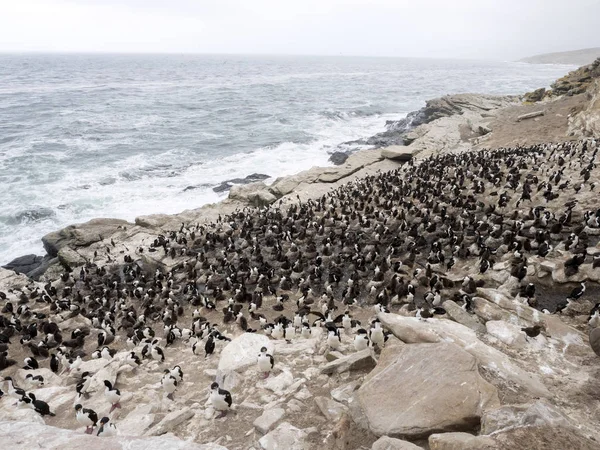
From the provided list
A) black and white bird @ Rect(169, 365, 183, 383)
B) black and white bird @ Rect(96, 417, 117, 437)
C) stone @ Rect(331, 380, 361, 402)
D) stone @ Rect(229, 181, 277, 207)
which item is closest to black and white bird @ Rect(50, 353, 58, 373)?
black and white bird @ Rect(169, 365, 183, 383)

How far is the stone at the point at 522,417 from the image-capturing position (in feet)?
18.0

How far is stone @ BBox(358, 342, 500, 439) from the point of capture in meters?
6.48

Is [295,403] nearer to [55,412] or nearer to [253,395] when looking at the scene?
[253,395]

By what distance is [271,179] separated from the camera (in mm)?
43844

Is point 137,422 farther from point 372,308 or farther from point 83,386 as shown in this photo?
point 372,308

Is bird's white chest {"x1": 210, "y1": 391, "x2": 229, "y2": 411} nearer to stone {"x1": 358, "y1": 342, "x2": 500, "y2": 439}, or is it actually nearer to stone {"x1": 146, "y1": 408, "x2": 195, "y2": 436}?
stone {"x1": 146, "y1": 408, "x2": 195, "y2": 436}

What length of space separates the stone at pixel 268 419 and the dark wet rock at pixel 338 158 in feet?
133

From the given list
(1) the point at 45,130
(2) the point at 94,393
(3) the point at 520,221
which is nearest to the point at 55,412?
(2) the point at 94,393

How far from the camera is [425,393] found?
276 inches

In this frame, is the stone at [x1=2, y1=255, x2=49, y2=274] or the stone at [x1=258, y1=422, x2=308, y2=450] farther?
the stone at [x1=2, y1=255, x2=49, y2=274]

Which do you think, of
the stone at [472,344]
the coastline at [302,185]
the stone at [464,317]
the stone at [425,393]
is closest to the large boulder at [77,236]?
the coastline at [302,185]

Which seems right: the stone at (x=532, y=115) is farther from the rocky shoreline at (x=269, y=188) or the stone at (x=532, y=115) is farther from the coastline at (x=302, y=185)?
the rocky shoreline at (x=269, y=188)

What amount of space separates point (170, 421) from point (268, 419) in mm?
2504

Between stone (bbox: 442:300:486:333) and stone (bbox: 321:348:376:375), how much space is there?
3.35m
